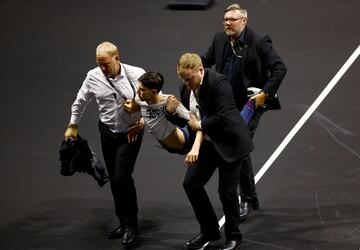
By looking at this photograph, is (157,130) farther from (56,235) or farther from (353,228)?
(353,228)

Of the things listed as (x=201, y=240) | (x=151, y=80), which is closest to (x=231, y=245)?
(x=201, y=240)

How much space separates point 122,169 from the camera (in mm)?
8289

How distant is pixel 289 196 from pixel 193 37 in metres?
4.13

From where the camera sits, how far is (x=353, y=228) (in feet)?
27.8

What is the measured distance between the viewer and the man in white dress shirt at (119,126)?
819 centimetres

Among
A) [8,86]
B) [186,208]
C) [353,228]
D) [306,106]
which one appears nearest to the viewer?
[353,228]

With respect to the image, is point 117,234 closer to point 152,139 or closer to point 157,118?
point 157,118

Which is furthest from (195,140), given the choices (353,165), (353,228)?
(353,165)

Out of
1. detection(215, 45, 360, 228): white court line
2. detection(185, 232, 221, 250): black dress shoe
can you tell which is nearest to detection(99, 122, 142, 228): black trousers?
detection(185, 232, 221, 250): black dress shoe

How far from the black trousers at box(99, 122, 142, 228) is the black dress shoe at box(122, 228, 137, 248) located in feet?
0.15

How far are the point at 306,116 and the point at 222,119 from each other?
3112mm

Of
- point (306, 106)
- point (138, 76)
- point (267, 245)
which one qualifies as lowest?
point (267, 245)

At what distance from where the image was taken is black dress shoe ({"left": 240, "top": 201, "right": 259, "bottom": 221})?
8812mm

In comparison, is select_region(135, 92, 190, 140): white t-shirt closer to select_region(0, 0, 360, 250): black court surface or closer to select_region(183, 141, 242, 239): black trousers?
select_region(183, 141, 242, 239): black trousers
